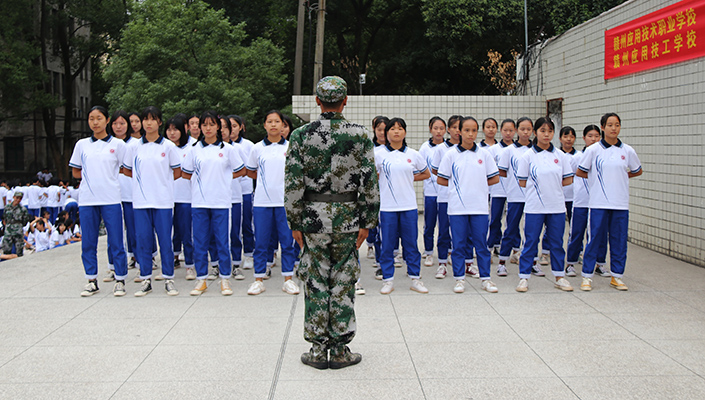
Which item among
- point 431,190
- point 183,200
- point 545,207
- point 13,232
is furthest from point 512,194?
point 13,232

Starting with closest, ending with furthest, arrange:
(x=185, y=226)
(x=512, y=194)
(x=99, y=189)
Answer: (x=99, y=189) < (x=185, y=226) < (x=512, y=194)

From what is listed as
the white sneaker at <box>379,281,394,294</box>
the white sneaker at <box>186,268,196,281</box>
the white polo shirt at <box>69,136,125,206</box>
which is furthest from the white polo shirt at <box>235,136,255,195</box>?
the white sneaker at <box>379,281,394,294</box>

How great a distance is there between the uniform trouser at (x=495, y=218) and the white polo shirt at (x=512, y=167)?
239 mm

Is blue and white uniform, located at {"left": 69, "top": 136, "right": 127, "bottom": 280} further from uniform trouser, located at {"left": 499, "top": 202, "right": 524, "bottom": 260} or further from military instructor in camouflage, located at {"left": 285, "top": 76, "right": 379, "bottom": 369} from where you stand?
uniform trouser, located at {"left": 499, "top": 202, "right": 524, "bottom": 260}

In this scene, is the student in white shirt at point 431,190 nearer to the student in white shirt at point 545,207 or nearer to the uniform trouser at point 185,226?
the student in white shirt at point 545,207

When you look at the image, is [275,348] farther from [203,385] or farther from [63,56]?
[63,56]

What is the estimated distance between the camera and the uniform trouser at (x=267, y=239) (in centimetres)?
651

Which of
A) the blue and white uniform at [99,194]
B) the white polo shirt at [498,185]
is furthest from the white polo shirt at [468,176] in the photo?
the blue and white uniform at [99,194]

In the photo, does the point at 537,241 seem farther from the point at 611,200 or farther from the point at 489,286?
the point at 611,200

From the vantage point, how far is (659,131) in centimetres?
869

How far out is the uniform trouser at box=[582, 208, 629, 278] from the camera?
6.38m

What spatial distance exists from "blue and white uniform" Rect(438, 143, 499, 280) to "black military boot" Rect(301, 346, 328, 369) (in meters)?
2.58

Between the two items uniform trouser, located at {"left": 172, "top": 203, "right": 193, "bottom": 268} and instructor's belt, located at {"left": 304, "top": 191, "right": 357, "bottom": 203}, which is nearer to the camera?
instructor's belt, located at {"left": 304, "top": 191, "right": 357, "bottom": 203}

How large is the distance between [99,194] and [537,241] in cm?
464
